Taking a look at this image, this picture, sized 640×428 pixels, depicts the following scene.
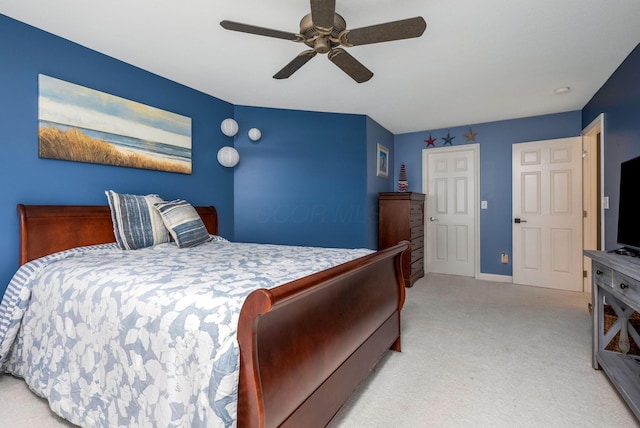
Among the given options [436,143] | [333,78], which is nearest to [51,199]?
[333,78]

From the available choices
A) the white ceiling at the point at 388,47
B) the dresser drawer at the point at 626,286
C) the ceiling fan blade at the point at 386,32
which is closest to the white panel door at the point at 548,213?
the white ceiling at the point at 388,47

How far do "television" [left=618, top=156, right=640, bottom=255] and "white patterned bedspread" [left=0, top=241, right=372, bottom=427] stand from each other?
5.71ft

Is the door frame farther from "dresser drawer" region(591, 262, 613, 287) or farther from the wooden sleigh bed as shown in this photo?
the wooden sleigh bed

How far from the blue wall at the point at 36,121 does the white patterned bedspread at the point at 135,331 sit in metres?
0.55

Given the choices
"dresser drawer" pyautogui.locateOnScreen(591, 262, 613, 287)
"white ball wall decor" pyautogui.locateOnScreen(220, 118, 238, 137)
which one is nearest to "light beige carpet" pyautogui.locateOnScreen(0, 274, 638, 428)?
"dresser drawer" pyautogui.locateOnScreen(591, 262, 613, 287)

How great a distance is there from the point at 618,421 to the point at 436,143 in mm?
4093

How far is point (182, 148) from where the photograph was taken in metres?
3.23

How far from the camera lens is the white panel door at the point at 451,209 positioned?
15.6 feet

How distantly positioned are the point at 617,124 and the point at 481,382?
265 cm

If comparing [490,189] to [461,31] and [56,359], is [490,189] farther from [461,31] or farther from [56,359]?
[56,359]

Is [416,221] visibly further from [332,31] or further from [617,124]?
[332,31]

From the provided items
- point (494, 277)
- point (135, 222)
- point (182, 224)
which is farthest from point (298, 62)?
point (494, 277)

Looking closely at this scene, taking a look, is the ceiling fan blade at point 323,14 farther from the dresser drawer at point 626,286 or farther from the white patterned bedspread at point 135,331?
the dresser drawer at point 626,286

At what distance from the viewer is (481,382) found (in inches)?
74.9
